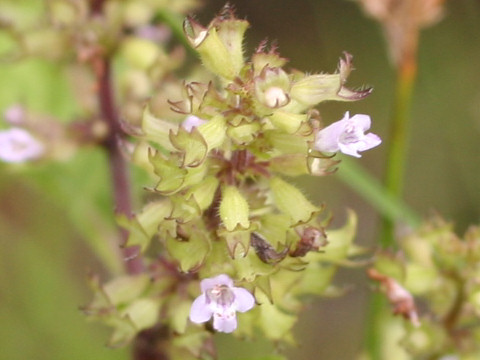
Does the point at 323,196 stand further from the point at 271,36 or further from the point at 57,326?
the point at 57,326

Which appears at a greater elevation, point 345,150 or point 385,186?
point 385,186

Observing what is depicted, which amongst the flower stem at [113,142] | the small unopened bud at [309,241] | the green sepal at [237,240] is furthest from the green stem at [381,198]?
the green sepal at [237,240]

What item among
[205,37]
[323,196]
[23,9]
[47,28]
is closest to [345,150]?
[205,37]

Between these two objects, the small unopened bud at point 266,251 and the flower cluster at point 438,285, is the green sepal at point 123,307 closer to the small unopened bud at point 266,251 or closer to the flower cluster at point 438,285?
the small unopened bud at point 266,251

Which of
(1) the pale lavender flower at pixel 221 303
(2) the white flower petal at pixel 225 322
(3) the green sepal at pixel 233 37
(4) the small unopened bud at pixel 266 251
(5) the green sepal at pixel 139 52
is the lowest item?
(2) the white flower petal at pixel 225 322

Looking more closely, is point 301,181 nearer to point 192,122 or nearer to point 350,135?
point 192,122

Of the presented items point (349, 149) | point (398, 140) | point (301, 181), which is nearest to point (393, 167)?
point (398, 140)
